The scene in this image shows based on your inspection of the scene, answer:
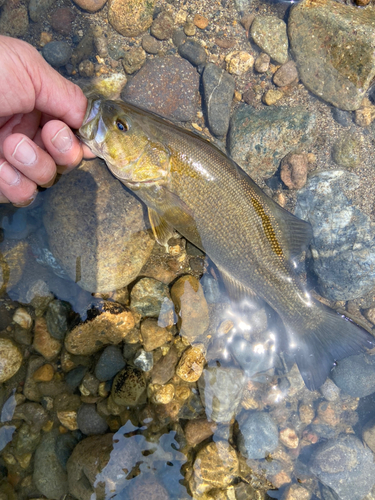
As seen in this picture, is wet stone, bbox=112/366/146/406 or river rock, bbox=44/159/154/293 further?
wet stone, bbox=112/366/146/406

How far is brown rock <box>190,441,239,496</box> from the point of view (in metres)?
3.97

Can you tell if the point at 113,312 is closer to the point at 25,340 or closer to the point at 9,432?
the point at 25,340

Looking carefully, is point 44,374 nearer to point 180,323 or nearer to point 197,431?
point 180,323

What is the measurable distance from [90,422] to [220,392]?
5.83ft

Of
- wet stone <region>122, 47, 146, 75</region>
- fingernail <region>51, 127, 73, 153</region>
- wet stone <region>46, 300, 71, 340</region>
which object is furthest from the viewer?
wet stone <region>122, 47, 146, 75</region>

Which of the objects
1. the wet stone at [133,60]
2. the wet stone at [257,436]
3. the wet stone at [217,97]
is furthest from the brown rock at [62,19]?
the wet stone at [257,436]

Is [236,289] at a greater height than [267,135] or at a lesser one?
lesser

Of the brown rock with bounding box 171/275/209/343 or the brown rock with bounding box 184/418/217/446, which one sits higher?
the brown rock with bounding box 171/275/209/343

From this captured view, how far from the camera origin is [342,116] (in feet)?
14.5

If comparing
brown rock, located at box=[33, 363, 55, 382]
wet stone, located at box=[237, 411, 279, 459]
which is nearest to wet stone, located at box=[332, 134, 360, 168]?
wet stone, located at box=[237, 411, 279, 459]

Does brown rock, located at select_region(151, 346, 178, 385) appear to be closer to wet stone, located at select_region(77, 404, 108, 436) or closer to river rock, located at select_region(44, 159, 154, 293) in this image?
wet stone, located at select_region(77, 404, 108, 436)

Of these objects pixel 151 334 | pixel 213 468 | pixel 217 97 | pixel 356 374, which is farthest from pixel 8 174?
pixel 356 374

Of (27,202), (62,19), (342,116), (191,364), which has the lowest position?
(191,364)

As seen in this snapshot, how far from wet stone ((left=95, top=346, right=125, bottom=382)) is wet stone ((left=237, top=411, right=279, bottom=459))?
1.95m
